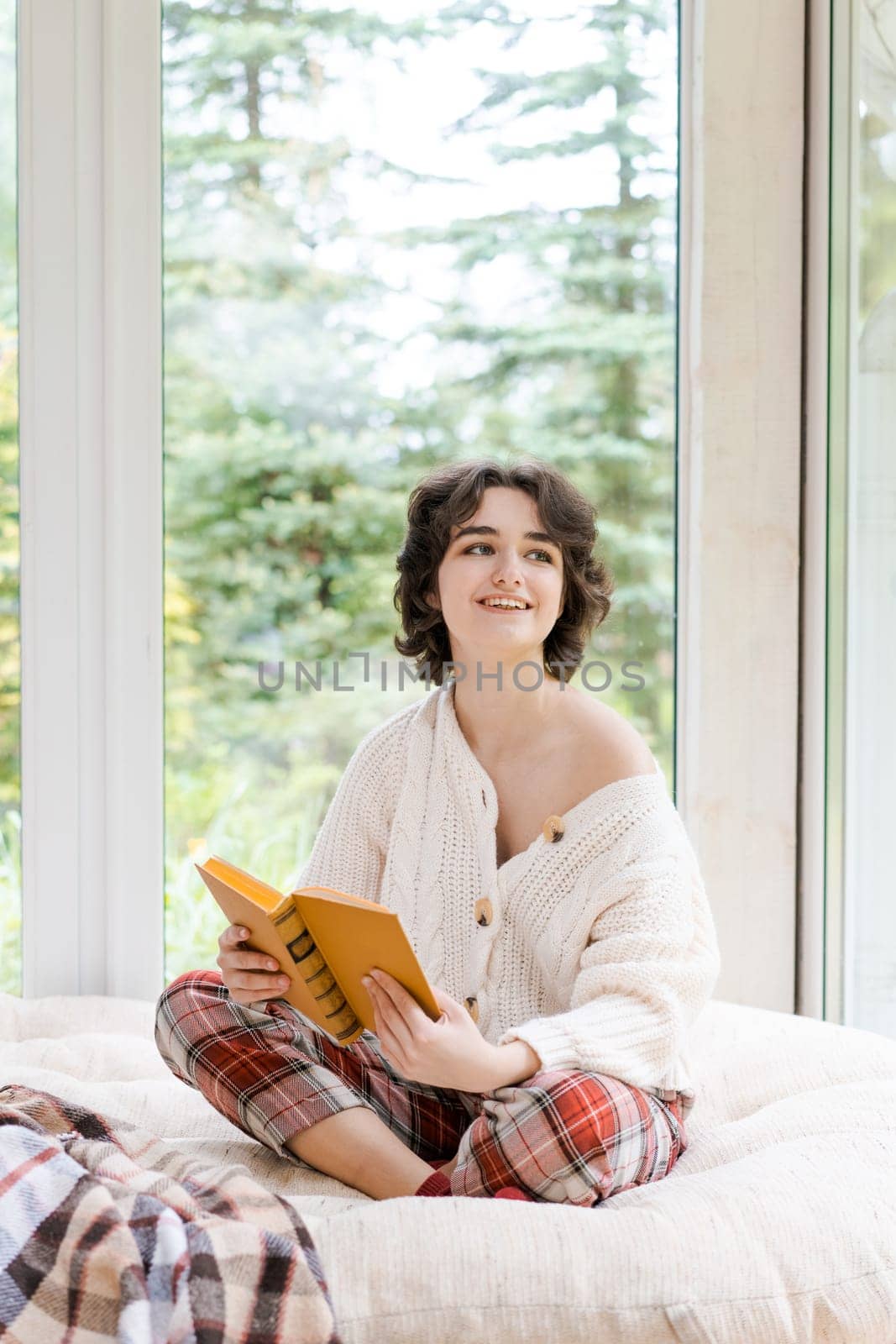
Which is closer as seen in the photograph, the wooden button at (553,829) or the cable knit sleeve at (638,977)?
the cable knit sleeve at (638,977)

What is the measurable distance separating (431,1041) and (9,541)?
1401 mm

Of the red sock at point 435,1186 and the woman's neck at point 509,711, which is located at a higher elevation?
the woman's neck at point 509,711

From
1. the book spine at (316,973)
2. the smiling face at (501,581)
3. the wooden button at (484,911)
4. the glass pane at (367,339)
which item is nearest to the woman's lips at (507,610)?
the smiling face at (501,581)

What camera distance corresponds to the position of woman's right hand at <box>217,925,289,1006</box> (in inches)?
57.5

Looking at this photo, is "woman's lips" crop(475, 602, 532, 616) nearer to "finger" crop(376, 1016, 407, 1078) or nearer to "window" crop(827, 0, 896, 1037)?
"finger" crop(376, 1016, 407, 1078)

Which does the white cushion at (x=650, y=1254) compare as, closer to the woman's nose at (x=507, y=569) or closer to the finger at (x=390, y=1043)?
the finger at (x=390, y=1043)

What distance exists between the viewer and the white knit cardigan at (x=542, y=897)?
4.74ft

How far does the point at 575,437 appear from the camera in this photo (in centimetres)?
244

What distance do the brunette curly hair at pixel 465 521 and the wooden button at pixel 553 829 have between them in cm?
31

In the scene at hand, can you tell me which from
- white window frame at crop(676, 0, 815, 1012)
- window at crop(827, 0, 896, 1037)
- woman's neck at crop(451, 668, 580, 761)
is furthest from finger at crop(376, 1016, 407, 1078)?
white window frame at crop(676, 0, 815, 1012)

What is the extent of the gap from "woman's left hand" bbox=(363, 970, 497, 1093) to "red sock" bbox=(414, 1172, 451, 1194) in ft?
0.49

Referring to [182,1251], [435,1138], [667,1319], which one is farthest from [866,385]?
[182,1251]

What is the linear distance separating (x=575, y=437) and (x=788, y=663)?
596 mm

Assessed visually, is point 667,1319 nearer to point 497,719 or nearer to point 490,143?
point 497,719
